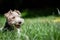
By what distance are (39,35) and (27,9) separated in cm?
925

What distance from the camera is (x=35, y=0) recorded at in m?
15.8

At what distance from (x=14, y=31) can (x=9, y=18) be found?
0.87 feet

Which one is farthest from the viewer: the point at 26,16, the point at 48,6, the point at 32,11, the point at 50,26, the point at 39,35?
the point at 48,6

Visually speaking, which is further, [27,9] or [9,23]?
[27,9]

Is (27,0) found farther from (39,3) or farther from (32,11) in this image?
(32,11)

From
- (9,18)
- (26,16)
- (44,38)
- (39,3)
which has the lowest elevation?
(44,38)

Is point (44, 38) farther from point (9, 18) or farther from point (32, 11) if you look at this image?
point (32, 11)

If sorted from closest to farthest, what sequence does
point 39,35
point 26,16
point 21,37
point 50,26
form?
1. point 21,37
2. point 39,35
3. point 50,26
4. point 26,16

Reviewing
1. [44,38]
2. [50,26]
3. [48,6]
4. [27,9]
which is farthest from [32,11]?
[44,38]

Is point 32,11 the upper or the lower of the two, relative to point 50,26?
upper

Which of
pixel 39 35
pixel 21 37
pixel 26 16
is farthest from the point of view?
pixel 26 16

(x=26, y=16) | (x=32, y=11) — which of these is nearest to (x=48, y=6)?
(x=32, y=11)

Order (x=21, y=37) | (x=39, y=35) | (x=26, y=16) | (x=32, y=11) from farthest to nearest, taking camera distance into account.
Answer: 1. (x=32, y=11)
2. (x=26, y=16)
3. (x=39, y=35)
4. (x=21, y=37)

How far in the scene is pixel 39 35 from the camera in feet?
17.8
